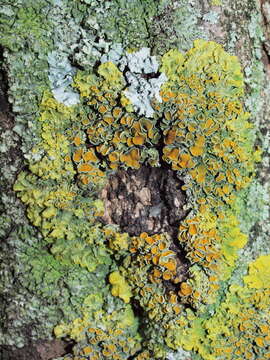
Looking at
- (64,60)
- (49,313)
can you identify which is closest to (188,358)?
(49,313)

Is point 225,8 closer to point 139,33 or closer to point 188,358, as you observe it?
point 139,33

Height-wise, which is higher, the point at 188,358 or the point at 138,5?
the point at 138,5

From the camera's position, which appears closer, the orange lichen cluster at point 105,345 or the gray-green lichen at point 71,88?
the gray-green lichen at point 71,88

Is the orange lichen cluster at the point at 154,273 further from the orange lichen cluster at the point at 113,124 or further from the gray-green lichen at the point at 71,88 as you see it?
the orange lichen cluster at the point at 113,124

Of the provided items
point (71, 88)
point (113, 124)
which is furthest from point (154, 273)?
point (71, 88)

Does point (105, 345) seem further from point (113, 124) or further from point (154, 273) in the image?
point (113, 124)

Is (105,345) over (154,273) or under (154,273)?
under

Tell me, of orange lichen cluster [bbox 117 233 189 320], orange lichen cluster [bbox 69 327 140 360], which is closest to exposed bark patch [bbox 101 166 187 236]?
orange lichen cluster [bbox 117 233 189 320]

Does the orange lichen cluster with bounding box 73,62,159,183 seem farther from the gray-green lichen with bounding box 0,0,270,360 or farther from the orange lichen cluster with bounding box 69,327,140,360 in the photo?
the orange lichen cluster with bounding box 69,327,140,360

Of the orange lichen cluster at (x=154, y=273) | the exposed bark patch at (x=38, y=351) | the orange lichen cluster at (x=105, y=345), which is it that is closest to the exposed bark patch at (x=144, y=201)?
the orange lichen cluster at (x=154, y=273)
